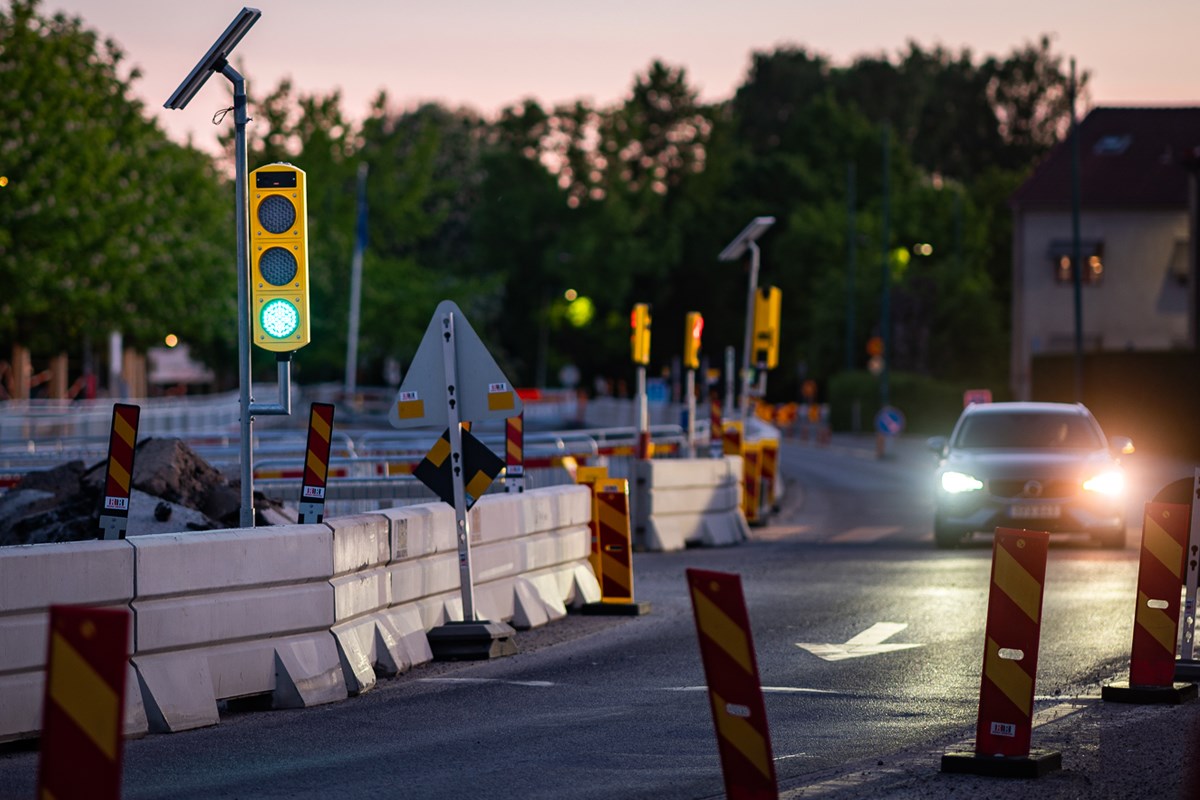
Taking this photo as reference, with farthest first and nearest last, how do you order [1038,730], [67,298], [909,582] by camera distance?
1. [67,298]
2. [909,582]
3. [1038,730]

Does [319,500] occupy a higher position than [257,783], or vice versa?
[319,500]

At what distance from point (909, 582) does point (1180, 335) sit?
5578 centimetres

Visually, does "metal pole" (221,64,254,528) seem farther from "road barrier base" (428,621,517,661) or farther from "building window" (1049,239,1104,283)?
"building window" (1049,239,1104,283)

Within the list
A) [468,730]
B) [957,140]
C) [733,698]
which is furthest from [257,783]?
[957,140]

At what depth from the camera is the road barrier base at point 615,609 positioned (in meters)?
15.3

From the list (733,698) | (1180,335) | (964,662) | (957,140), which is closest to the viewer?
(733,698)

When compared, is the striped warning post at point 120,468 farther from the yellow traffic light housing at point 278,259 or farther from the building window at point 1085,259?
the building window at point 1085,259

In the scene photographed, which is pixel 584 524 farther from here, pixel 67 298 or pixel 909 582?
pixel 67 298

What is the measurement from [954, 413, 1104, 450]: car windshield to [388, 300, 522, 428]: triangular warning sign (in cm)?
987

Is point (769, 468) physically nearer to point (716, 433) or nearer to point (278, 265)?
point (716, 433)

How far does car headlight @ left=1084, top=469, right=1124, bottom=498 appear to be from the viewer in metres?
20.7

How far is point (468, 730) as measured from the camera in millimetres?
9719

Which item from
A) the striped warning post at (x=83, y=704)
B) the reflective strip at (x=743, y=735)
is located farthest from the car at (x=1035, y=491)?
the striped warning post at (x=83, y=704)

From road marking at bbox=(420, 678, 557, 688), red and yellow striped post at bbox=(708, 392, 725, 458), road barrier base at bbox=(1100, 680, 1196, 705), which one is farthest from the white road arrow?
red and yellow striped post at bbox=(708, 392, 725, 458)
